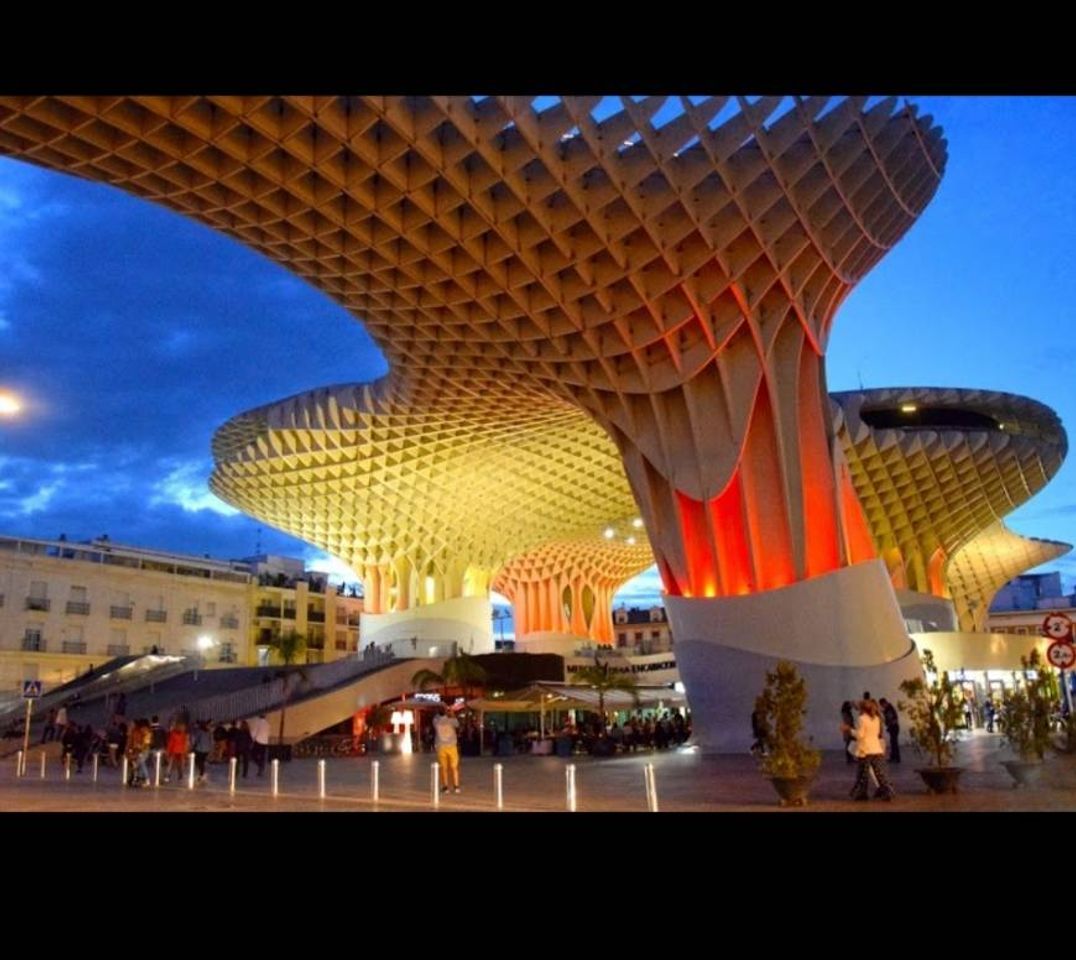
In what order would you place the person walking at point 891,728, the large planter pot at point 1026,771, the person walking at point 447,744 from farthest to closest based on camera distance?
the person walking at point 891,728 → the person walking at point 447,744 → the large planter pot at point 1026,771

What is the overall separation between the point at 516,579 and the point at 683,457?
A: 164 feet

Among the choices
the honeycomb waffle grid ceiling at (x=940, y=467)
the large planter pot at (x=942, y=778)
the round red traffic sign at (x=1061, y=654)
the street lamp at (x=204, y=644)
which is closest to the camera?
the large planter pot at (x=942, y=778)

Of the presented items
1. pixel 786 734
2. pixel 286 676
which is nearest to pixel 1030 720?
pixel 786 734

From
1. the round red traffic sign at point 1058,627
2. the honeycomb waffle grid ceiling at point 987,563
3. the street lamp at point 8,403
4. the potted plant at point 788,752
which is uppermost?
the honeycomb waffle grid ceiling at point 987,563

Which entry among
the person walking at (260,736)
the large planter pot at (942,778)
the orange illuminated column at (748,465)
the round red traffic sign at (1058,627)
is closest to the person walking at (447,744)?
the person walking at (260,736)

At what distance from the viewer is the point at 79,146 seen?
21.7 meters

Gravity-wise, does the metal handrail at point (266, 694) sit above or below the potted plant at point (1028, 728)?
above

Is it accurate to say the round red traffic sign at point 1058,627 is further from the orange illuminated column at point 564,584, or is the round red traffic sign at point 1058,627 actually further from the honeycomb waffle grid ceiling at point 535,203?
the orange illuminated column at point 564,584

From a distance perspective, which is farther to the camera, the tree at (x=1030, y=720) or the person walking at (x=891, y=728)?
the person walking at (x=891, y=728)

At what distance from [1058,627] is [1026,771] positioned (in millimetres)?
2489

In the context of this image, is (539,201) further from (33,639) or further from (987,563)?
(987,563)

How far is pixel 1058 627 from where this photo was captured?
54.1 ft

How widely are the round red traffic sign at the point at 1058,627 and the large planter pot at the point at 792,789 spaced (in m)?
5.64

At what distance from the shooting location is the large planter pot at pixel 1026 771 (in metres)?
15.9
